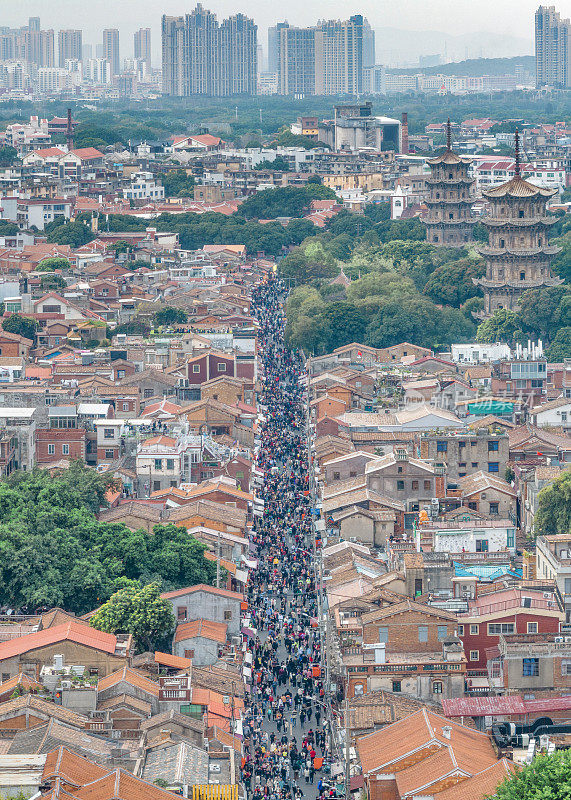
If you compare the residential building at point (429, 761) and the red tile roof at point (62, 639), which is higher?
the red tile roof at point (62, 639)

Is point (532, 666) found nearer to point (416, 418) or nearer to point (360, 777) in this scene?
point (360, 777)

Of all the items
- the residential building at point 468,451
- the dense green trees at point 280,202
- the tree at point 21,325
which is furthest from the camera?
the dense green trees at point 280,202

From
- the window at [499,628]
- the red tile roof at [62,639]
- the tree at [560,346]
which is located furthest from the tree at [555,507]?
the tree at [560,346]

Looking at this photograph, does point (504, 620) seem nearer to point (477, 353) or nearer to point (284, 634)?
point (284, 634)

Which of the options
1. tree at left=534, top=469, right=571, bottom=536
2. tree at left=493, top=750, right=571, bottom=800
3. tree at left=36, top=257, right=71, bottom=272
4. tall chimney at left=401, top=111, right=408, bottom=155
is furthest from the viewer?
tall chimney at left=401, top=111, right=408, bottom=155

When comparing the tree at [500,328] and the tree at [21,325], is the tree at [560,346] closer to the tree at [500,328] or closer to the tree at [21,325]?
the tree at [500,328]

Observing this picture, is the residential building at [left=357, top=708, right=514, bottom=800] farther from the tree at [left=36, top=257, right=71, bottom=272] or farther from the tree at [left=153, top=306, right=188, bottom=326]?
the tree at [left=36, top=257, right=71, bottom=272]

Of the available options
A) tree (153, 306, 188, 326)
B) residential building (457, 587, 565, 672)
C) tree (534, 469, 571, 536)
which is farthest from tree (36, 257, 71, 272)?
residential building (457, 587, 565, 672)
